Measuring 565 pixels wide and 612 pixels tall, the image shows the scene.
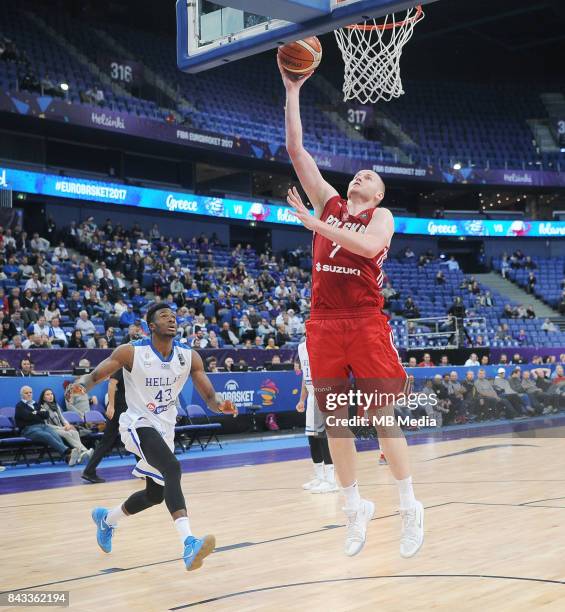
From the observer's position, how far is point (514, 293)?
124ft

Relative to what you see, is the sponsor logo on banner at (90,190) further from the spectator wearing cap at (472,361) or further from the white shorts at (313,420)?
the white shorts at (313,420)

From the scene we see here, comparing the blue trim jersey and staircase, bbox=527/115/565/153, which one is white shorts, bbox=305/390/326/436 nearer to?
the blue trim jersey

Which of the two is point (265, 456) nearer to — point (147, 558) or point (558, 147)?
point (147, 558)

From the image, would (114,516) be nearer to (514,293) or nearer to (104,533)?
(104,533)

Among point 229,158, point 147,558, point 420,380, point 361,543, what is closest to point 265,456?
point 420,380

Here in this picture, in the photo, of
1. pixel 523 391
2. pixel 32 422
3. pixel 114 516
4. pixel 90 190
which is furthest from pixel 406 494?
pixel 90 190

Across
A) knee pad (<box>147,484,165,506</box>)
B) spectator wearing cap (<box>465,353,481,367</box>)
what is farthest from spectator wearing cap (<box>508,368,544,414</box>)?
knee pad (<box>147,484,165,506</box>)

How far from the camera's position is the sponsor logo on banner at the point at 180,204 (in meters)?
30.0

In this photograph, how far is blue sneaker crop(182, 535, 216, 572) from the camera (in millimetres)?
5398

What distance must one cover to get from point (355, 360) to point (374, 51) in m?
6.61

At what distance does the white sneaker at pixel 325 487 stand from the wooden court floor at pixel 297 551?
6.7 inches

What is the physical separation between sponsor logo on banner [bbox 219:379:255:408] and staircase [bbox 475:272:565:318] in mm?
20205

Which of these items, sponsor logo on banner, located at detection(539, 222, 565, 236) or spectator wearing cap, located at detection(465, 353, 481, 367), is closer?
spectator wearing cap, located at detection(465, 353, 481, 367)

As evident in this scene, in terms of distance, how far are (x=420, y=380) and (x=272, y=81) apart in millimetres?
22807
